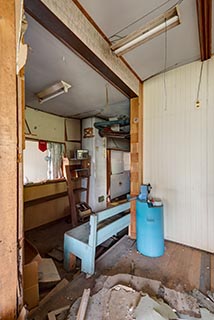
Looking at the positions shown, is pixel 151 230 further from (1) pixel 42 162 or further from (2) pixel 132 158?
(1) pixel 42 162

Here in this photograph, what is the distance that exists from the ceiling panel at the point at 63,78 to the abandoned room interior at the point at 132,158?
0.02 meters

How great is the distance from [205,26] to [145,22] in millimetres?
616

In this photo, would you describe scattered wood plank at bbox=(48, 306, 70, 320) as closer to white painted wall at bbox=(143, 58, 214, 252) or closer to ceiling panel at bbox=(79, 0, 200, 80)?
white painted wall at bbox=(143, 58, 214, 252)

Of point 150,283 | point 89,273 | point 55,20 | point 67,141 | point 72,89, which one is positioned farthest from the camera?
point 67,141

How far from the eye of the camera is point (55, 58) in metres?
1.79

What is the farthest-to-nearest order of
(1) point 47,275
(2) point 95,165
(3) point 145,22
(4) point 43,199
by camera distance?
1. (2) point 95,165
2. (4) point 43,199
3. (1) point 47,275
4. (3) point 145,22

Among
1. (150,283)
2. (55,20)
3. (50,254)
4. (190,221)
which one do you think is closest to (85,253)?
(150,283)

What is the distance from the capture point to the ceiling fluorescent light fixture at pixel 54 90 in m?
2.28

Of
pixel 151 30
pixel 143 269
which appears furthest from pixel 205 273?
pixel 151 30

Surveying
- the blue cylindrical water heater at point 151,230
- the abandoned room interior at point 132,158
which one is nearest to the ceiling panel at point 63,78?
the abandoned room interior at point 132,158

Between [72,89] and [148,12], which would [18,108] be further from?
[72,89]

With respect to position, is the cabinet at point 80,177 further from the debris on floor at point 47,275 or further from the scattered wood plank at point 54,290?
the scattered wood plank at point 54,290

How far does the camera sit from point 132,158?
8.79 ft

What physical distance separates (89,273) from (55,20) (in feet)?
7.70
